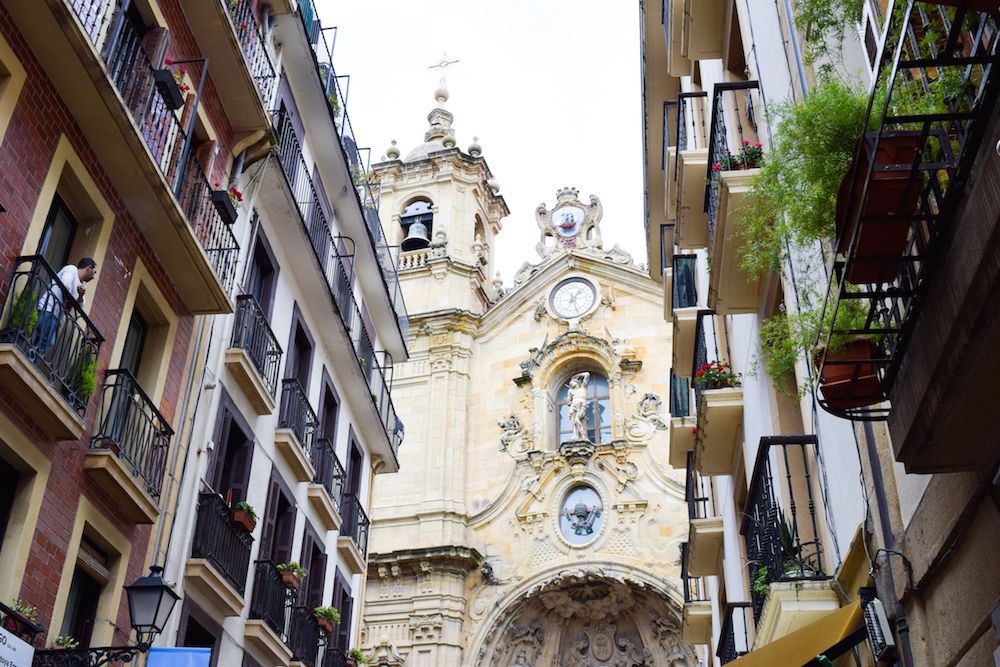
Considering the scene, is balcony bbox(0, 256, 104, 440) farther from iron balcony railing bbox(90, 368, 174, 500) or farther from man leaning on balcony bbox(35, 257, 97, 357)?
iron balcony railing bbox(90, 368, 174, 500)

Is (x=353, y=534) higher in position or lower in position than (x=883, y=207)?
higher

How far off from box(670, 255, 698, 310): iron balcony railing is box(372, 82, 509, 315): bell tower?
48.0ft

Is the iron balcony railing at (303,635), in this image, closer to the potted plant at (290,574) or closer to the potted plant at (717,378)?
the potted plant at (290,574)

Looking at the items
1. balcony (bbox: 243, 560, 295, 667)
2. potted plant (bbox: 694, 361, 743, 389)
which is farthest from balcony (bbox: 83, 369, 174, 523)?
potted plant (bbox: 694, 361, 743, 389)

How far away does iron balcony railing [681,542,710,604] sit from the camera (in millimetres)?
19219

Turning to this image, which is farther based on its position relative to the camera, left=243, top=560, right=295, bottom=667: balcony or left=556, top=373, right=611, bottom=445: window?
left=556, top=373, right=611, bottom=445: window

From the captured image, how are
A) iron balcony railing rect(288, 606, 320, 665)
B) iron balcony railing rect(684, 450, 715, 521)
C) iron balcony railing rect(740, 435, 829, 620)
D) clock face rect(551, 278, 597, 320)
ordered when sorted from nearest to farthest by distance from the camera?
iron balcony railing rect(740, 435, 829, 620) < iron balcony railing rect(288, 606, 320, 665) < iron balcony railing rect(684, 450, 715, 521) < clock face rect(551, 278, 597, 320)

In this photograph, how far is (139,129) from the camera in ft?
33.6

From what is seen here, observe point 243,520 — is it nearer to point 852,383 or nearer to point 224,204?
point 224,204

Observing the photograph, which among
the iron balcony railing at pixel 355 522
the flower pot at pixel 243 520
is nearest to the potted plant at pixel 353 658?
the iron balcony railing at pixel 355 522

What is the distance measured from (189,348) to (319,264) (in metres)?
3.99

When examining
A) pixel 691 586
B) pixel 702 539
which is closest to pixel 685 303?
pixel 702 539

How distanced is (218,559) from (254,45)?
6.32m

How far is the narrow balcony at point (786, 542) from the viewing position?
26.5ft
